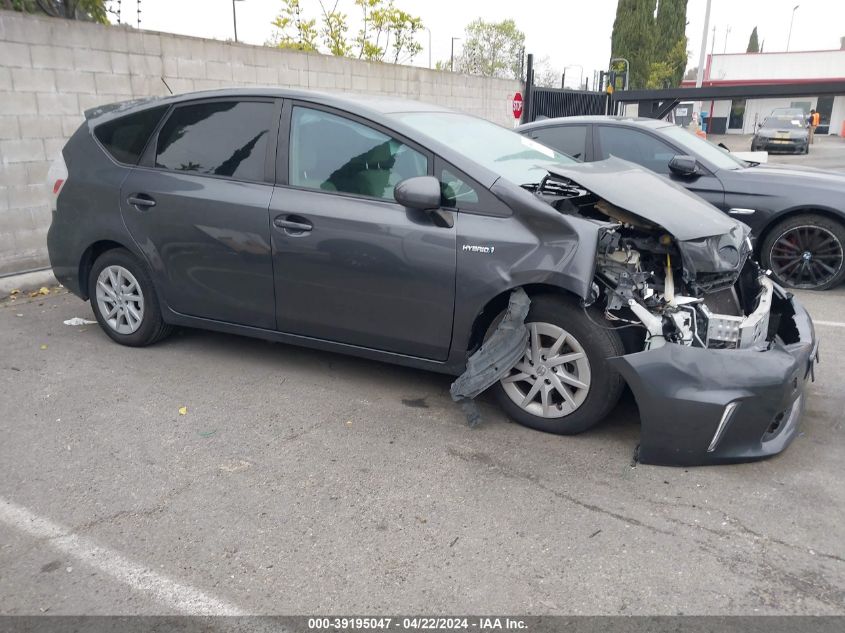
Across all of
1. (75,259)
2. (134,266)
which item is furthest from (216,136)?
(75,259)

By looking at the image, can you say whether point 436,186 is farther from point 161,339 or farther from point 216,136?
point 161,339

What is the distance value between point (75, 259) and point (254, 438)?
2.30m

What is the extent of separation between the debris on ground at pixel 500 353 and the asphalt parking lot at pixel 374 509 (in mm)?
273

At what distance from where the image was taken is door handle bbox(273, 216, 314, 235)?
4.24m

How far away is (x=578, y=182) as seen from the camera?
379 centimetres

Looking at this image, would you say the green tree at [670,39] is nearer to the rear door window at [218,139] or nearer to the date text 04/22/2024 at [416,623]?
the rear door window at [218,139]

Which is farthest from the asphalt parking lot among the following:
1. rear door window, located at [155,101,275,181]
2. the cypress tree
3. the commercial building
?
the commercial building

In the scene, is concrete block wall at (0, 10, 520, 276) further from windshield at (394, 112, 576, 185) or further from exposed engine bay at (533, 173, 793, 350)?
exposed engine bay at (533, 173, 793, 350)

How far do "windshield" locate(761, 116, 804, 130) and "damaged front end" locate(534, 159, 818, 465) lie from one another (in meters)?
27.8

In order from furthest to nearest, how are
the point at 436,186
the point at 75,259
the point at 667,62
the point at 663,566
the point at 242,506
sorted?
the point at 667,62
the point at 75,259
the point at 436,186
the point at 242,506
the point at 663,566

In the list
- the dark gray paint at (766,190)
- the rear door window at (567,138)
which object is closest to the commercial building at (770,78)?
the rear door window at (567,138)

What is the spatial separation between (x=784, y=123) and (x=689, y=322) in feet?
96.1

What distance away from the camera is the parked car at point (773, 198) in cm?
650

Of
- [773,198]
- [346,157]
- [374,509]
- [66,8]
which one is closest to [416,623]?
[374,509]
